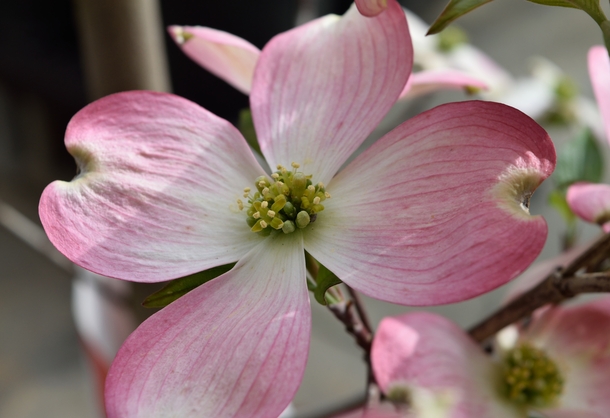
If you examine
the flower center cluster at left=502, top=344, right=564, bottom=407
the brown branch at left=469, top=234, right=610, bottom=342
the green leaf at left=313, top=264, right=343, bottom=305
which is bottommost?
the flower center cluster at left=502, top=344, right=564, bottom=407

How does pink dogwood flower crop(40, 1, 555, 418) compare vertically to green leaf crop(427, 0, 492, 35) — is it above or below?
below

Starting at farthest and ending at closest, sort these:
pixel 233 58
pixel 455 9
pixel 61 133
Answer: pixel 61 133 < pixel 233 58 < pixel 455 9

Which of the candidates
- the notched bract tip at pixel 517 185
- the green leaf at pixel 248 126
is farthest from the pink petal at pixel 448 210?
the green leaf at pixel 248 126

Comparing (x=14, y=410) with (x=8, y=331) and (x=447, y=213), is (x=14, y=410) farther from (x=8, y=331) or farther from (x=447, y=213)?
(x=447, y=213)

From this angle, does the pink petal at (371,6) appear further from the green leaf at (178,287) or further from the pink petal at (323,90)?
the green leaf at (178,287)

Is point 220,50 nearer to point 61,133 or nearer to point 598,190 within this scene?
point 598,190

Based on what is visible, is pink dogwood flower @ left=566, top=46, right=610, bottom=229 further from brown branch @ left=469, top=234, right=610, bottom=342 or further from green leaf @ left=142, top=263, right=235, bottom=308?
green leaf @ left=142, top=263, right=235, bottom=308

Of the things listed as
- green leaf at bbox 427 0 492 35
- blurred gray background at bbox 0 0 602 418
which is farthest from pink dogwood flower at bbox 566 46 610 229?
blurred gray background at bbox 0 0 602 418

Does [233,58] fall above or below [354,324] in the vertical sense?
above

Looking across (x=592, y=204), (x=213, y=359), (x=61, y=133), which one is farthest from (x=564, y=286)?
(x=61, y=133)

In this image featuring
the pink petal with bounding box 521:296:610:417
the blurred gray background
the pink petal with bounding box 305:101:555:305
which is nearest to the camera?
the pink petal with bounding box 305:101:555:305
